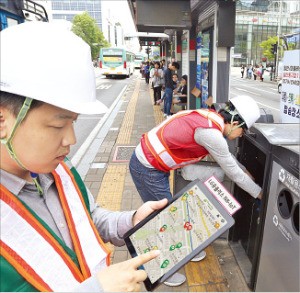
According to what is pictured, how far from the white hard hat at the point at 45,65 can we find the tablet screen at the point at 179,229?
619 mm

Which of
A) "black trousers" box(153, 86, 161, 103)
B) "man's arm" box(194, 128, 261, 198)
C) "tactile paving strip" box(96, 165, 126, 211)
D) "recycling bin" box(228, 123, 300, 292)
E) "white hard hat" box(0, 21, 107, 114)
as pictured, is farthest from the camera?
"black trousers" box(153, 86, 161, 103)

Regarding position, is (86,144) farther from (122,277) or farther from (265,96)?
(265,96)

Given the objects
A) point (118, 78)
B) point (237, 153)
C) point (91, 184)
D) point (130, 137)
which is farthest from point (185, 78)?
point (118, 78)

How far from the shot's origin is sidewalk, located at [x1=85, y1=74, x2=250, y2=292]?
104 inches

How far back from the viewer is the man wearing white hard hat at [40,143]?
0.89 meters

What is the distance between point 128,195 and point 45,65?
11.3ft

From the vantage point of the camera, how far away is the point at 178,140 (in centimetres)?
229

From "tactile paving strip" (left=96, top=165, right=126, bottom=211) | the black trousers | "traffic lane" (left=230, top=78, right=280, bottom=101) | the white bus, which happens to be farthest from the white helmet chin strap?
the white bus

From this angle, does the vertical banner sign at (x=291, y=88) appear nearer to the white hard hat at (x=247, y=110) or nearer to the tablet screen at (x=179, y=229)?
the white hard hat at (x=247, y=110)

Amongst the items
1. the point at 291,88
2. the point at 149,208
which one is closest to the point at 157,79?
the point at 291,88

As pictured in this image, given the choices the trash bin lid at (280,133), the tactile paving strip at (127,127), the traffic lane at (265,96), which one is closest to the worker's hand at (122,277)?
the trash bin lid at (280,133)

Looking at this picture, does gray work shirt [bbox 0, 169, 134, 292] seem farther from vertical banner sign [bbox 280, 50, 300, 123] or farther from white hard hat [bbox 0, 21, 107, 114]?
vertical banner sign [bbox 280, 50, 300, 123]

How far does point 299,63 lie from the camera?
251 centimetres

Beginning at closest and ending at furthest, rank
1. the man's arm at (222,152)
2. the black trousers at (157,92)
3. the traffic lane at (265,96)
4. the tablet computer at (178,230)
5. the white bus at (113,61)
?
the tablet computer at (178,230)
the man's arm at (222,152)
the black trousers at (157,92)
the traffic lane at (265,96)
the white bus at (113,61)
